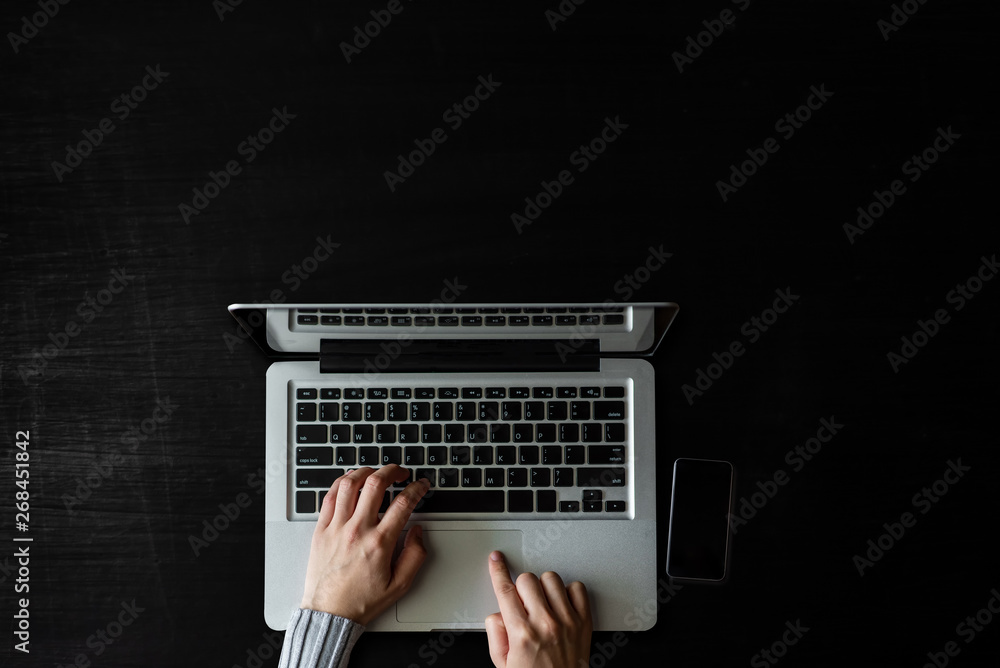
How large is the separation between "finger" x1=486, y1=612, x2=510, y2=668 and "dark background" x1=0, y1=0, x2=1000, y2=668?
0.13ft

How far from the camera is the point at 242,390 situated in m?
0.92

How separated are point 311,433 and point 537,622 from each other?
0.37 m

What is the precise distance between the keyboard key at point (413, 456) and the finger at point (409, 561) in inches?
3.3

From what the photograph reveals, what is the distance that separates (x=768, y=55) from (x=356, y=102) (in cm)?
54

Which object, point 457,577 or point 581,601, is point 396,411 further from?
point 581,601

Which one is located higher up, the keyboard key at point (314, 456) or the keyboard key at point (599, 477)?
the keyboard key at point (314, 456)

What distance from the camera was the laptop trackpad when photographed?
896 millimetres

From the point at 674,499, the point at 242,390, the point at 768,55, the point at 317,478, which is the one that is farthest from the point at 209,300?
the point at 768,55

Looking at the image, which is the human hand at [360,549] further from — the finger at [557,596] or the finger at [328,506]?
the finger at [557,596]

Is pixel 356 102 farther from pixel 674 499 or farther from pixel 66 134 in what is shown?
pixel 674 499

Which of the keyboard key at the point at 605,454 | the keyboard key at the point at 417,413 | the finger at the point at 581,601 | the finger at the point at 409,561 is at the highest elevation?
the keyboard key at the point at 417,413

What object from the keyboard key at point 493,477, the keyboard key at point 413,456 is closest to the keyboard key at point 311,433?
the keyboard key at point 413,456

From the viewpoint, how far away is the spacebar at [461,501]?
894mm

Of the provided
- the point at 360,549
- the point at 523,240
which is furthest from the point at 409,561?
the point at 523,240
